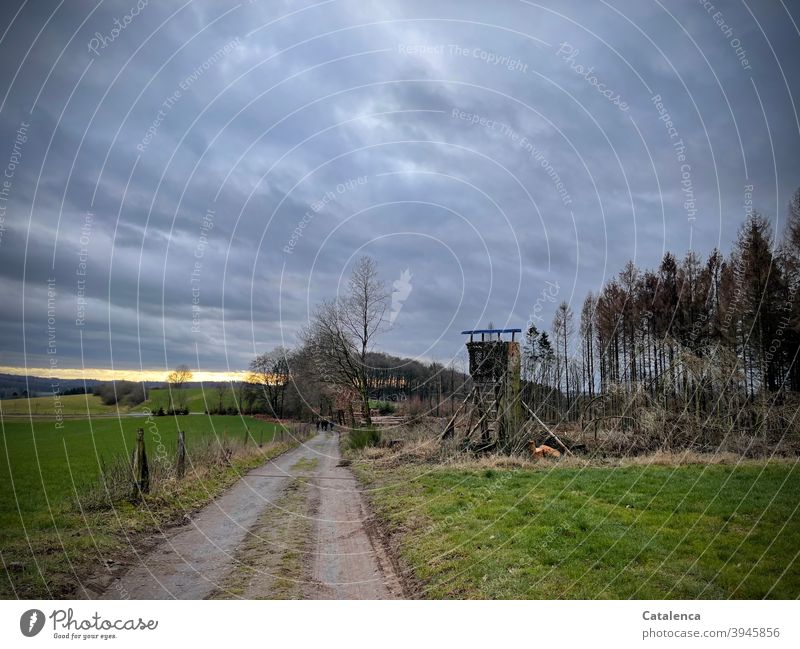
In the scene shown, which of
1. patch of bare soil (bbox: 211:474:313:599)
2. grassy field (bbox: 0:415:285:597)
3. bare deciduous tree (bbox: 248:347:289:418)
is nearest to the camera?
patch of bare soil (bbox: 211:474:313:599)

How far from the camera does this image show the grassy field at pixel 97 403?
8.55 meters

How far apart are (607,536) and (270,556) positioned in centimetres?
525

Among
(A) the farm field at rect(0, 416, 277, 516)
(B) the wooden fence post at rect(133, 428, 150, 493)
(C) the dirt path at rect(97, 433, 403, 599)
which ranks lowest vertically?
(A) the farm field at rect(0, 416, 277, 516)

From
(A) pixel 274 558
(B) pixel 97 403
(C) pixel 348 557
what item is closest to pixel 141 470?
(B) pixel 97 403

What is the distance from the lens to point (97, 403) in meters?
14.8

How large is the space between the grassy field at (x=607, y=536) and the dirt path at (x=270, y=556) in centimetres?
74

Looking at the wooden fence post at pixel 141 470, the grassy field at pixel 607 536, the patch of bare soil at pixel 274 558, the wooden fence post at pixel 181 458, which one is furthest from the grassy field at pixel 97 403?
the grassy field at pixel 607 536

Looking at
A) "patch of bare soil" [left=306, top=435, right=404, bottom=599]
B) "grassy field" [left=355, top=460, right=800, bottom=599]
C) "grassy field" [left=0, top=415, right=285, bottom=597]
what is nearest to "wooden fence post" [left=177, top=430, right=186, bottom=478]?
"grassy field" [left=0, top=415, right=285, bottom=597]

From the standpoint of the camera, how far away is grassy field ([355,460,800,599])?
6.18m

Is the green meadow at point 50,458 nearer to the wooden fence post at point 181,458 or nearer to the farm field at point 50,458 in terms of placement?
the farm field at point 50,458

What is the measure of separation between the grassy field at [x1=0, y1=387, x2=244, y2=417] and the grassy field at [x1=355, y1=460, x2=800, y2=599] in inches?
230

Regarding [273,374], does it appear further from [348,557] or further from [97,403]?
[348,557]

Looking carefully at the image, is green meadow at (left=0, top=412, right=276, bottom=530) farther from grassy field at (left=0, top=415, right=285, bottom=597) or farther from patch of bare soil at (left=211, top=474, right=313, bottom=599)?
patch of bare soil at (left=211, top=474, right=313, bottom=599)

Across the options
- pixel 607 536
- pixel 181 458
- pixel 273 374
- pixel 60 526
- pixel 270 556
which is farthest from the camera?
pixel 273 374
